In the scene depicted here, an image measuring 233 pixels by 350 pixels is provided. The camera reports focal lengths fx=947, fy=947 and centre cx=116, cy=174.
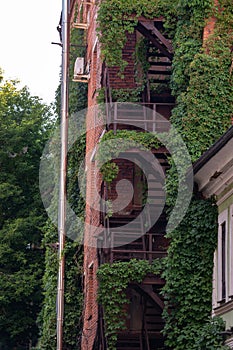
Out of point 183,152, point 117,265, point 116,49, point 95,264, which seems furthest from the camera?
point 95,264

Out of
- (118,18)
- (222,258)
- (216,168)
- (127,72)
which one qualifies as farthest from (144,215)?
(216,168)

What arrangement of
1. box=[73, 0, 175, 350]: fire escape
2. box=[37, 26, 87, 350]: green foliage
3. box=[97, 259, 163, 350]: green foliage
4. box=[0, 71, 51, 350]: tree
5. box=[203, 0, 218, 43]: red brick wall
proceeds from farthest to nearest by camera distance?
box=[0, 71, 51, 350]: tree → box=[37, 26, 87, 350]: green foliage → box=[73, 0, 175, 350]: fire escape → box=[97, 259, 163, 350]: green foliage → box=[203, 0, 218, 43]: red brick wall

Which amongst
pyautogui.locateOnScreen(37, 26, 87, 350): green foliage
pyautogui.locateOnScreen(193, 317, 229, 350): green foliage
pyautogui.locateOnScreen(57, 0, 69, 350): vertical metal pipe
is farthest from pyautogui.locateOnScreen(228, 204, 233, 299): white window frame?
pyautogui.locateOnScreen(37, 26, 87, 350): green foliage

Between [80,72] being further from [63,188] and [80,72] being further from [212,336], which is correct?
[212,336]

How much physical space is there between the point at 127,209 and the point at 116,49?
4.47 metres

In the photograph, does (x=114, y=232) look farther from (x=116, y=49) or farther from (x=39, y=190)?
(x=39, y=190)

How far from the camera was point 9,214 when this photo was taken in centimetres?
4488

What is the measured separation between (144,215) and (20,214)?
19626 millimetres

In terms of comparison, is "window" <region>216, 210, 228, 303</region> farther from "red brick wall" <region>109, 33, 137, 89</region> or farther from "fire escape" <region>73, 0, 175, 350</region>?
"red brick wall" <region>109, 33, 137, 89</region>

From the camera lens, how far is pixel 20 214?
146 ft

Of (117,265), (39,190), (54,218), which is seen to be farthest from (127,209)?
(39,190)

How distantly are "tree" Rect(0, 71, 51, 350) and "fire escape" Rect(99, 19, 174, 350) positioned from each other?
15.4m

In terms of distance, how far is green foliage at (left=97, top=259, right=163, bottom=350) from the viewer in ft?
77.0

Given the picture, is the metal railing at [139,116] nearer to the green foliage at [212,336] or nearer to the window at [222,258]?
the window at [222,258]
